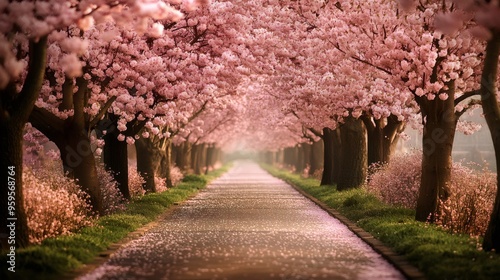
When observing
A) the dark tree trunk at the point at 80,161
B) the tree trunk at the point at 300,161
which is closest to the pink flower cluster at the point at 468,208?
the dark tree trunk at the point at 80,161

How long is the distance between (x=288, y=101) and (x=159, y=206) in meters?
12.1

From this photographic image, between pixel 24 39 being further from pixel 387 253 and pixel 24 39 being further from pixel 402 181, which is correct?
pixel 402 181

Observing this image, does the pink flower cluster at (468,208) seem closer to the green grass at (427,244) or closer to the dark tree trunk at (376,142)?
the green grass at (427,244)

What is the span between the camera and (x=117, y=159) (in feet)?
98.6

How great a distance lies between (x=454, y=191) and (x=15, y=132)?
464 inches

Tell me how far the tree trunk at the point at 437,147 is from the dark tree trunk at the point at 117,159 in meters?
12.3

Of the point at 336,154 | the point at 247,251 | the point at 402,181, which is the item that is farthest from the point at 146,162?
the point at 247,251

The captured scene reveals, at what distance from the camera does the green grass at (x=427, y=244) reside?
41.2 feet

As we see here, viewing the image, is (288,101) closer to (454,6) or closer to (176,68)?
(176,68)

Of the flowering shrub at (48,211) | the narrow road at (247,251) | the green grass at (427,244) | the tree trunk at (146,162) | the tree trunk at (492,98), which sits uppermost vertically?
the tree trunk at (492,98)

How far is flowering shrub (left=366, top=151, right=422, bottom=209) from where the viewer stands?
25500mm

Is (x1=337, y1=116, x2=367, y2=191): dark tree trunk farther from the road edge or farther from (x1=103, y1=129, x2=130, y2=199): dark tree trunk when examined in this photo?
the road edge

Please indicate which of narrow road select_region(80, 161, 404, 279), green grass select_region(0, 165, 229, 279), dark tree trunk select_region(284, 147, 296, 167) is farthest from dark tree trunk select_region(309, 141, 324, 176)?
green grass select_region(0, 165, 229, 279)

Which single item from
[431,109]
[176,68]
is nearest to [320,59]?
[176,68]
